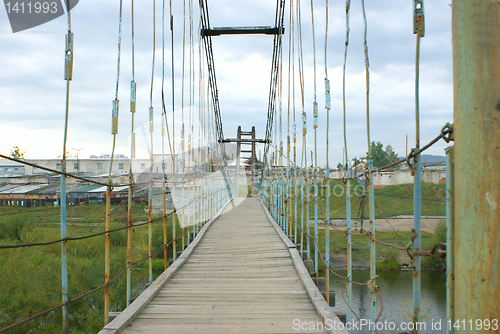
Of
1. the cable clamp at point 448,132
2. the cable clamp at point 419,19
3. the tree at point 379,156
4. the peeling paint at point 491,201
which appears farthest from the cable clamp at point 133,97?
the tree at point 379,156

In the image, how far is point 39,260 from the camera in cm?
664

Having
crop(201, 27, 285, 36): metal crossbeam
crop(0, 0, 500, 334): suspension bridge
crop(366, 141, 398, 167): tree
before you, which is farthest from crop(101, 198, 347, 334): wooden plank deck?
crop(366, 141, 398, 167): tree

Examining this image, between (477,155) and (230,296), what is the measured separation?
75.8 inches

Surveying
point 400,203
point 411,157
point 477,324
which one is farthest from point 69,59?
point 400,203

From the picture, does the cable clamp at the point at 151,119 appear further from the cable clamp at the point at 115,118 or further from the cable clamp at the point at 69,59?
the cable clamp at the point at 69,59

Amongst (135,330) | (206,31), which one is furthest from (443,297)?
(135,330)

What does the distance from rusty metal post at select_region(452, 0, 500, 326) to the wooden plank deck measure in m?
1.23

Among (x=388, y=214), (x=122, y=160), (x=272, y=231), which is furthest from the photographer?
(x=122, y=160)

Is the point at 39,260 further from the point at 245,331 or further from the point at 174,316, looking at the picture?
the point at 245,331

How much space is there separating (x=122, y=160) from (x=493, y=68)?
25.6 meters

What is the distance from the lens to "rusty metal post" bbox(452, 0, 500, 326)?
67cm

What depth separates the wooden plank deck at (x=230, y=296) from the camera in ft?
5.94

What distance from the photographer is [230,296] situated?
7.51ft

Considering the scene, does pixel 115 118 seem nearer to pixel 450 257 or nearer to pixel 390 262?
pixel 450 257
